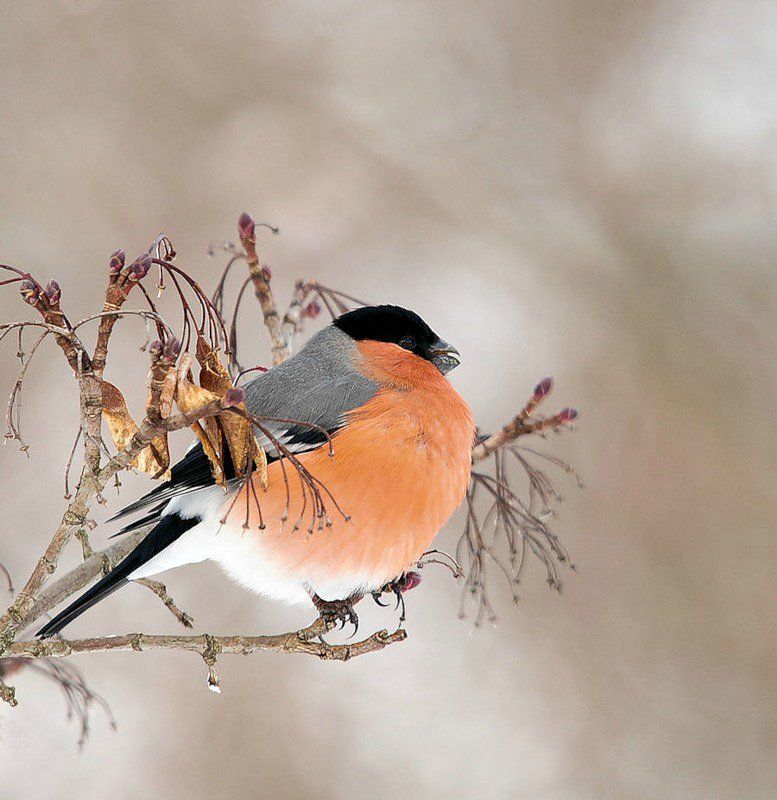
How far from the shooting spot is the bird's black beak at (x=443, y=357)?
1.96 metres

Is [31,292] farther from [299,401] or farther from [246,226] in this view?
[299,401]

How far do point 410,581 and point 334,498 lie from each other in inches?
8.4

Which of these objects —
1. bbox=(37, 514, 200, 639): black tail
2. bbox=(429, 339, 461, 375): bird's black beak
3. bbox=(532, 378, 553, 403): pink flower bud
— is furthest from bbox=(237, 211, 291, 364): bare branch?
bbox=(532, 378, 553, 403): pink flower bud

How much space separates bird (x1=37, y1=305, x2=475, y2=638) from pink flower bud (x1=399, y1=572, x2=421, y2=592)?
0.02 meters

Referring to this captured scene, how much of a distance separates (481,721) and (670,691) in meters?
0.56

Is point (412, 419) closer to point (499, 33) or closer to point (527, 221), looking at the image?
point (527, 221)

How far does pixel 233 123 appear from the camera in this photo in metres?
2.96

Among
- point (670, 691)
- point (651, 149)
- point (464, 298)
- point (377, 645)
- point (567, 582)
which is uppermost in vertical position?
point (651, 149)

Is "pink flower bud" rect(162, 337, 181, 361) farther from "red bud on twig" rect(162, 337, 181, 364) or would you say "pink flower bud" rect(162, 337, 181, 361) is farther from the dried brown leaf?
the dried brown leaf

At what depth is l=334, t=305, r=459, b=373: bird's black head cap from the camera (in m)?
1.96

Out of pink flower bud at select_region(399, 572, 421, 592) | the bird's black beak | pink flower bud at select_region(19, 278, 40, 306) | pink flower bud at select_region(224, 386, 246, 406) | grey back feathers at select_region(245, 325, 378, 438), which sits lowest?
pink flower bud at select_region(224, 386, 246, 406)

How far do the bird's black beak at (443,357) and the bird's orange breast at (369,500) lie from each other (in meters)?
0.26

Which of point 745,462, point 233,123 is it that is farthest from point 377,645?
point 233,123

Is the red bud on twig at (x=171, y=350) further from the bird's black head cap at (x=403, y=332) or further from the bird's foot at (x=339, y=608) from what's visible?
the bird's black head cap at (x=403, y=332)
